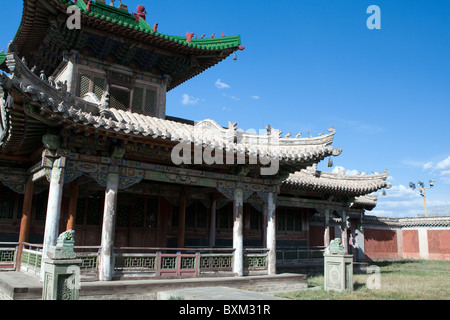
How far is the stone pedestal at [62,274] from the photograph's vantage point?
256 inches

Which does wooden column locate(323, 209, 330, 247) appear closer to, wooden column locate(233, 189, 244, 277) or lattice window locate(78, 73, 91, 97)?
wooden column locate(233, 189, 244, 277)

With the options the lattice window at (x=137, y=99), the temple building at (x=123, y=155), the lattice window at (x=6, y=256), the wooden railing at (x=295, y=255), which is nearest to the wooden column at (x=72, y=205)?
the temple building at (x=123, y=155)

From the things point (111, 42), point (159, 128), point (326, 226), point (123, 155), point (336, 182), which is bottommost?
point (326, 226)

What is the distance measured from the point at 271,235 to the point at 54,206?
6295mm

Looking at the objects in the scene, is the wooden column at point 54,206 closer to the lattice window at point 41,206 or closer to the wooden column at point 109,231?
the wooden column at point 109,231

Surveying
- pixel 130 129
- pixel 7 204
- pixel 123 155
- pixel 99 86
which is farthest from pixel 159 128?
pixel 7 204

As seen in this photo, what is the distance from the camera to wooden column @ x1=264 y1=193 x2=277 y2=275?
11733 mm

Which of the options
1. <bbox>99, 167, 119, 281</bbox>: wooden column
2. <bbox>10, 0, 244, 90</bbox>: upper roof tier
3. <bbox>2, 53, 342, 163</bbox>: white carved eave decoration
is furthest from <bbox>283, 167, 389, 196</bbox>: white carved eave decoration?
<bbox>99, 167, 119, 281</bbox>: wooden column

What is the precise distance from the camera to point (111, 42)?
11938 millimetres

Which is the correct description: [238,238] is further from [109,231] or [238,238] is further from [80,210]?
[80,210]

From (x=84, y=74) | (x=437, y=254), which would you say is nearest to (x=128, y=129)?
(x=84, y=74)

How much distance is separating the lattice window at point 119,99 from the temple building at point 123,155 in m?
0.03

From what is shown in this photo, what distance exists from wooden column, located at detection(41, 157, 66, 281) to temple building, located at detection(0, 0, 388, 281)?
2cm
